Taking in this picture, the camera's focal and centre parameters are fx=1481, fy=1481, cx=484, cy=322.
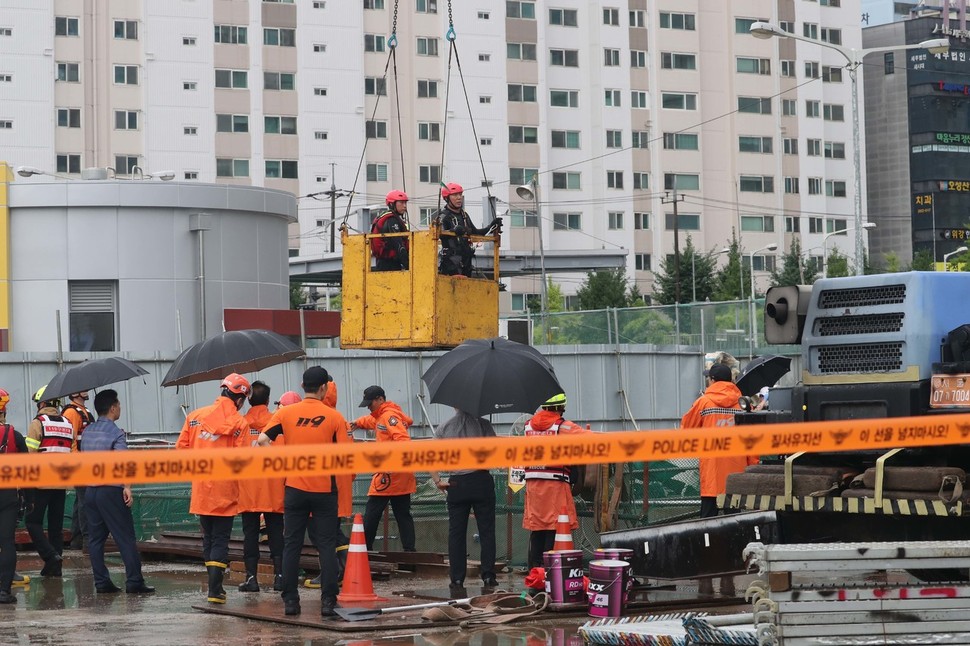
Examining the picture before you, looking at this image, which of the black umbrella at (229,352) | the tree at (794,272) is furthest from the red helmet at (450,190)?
the tree at (794,272)

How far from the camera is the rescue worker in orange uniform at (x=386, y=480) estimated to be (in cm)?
1507

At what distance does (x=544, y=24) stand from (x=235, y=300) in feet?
171

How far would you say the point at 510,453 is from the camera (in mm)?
7855

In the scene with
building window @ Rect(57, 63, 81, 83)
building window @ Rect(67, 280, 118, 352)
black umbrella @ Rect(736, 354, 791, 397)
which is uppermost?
building window @ Rect(57, 63, 81, 83)

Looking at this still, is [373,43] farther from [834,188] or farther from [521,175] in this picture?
[834,188]

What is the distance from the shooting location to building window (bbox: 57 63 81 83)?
70500 millimetres

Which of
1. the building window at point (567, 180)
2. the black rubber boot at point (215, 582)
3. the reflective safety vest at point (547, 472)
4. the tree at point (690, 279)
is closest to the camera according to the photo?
the black rubber boot at point (215, 582)

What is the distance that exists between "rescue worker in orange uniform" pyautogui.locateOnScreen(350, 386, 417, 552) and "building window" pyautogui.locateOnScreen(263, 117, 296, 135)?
6071cm

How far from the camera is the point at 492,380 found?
1259 cm

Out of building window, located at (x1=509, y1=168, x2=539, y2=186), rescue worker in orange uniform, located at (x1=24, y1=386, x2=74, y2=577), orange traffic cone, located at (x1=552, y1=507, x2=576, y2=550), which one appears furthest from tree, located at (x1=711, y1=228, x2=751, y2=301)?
orange traffic cone, located at (x1=552, y1=507, x2=576, y2=550)

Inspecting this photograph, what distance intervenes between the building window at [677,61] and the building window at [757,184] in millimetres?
7217

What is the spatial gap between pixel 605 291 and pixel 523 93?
12.5 metres

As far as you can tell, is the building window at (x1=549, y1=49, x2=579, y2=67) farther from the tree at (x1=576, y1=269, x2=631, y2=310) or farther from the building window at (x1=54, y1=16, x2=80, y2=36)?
the building window at (x1=54, y1=16, x2=80, y2=36)

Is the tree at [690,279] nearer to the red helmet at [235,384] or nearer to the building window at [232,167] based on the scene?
the building window at [232,167]
